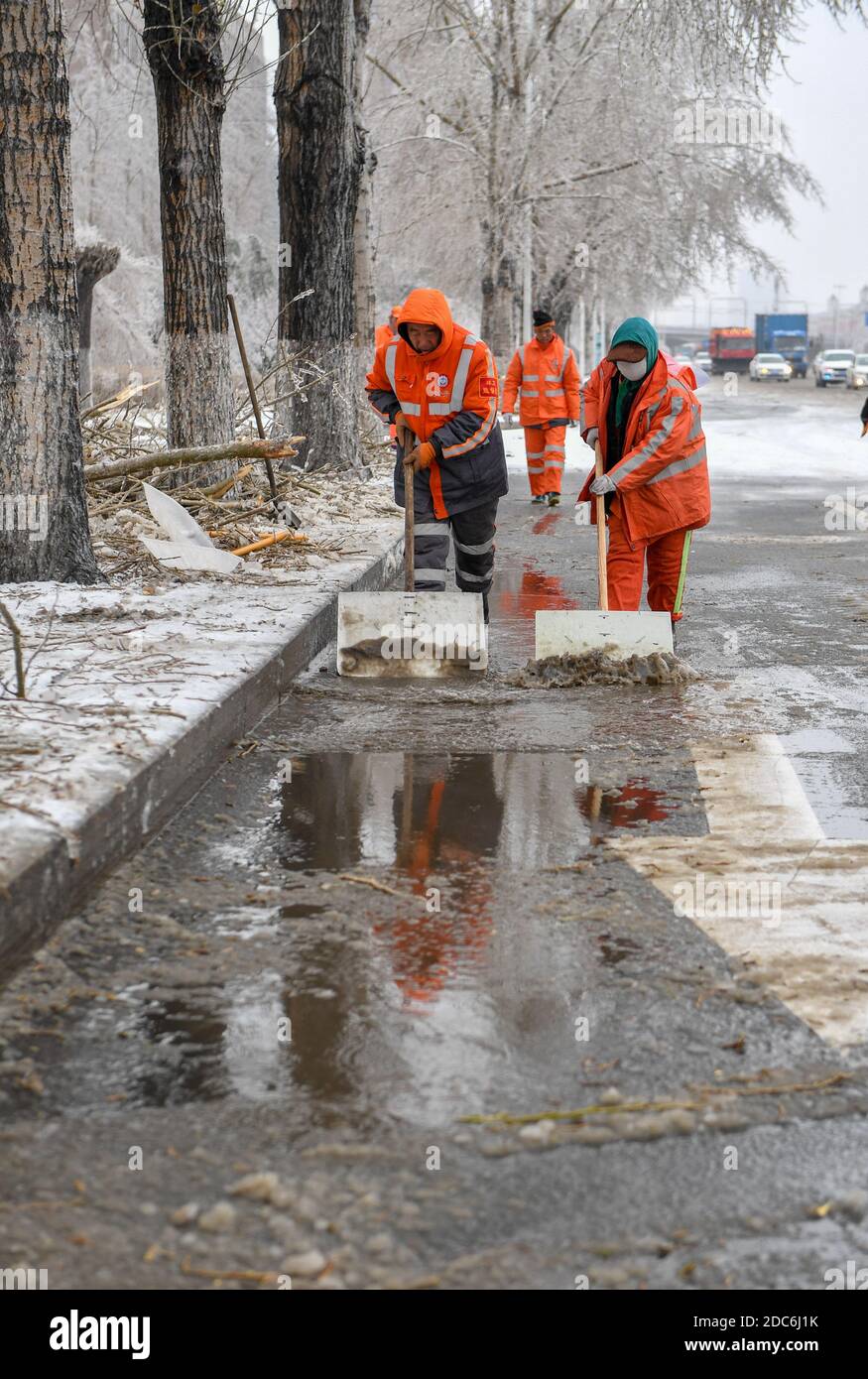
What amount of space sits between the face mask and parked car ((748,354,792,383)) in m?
68.5

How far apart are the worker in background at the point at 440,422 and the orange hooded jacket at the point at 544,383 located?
24.8 feet

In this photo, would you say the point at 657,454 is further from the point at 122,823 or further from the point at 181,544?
the point at 122,823

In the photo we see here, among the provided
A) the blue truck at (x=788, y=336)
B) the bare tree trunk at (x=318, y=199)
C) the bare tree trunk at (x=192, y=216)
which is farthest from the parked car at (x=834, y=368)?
the bare tree trunk at (x=192, y=216)

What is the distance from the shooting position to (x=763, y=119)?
40.4 m

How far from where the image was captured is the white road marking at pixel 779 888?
344cm

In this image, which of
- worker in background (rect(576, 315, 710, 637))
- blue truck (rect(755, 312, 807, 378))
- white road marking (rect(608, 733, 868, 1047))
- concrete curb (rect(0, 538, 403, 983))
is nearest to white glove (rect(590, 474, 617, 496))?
worker in background (rect(576, 315, 710, 637))

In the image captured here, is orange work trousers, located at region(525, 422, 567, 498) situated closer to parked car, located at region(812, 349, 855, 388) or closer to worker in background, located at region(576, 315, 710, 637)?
worker in background, located at region(576, 315, 710, 637)

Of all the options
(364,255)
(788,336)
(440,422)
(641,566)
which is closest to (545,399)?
(364,255)

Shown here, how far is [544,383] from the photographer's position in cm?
1580

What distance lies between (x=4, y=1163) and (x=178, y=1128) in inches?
11.7

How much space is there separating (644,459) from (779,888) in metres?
3.54

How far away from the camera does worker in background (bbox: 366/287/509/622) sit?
7.70m

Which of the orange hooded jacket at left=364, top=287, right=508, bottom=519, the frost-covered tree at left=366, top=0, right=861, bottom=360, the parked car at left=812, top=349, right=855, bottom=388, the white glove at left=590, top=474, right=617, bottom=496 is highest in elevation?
the frost-covered tree at left=366, top=0, right=861, bottom=360
